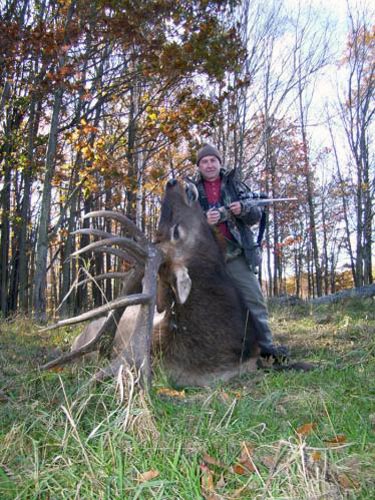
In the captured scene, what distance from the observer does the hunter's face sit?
5.63m

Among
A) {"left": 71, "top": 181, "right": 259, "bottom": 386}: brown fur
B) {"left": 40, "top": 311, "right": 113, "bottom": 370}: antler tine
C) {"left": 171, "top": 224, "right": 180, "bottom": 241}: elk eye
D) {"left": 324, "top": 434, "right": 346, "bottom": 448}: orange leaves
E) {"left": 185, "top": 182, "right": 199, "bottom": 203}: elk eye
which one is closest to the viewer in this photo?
{"left": 324, "top": 434, "right": 346, "bottom": 448}: orange leaves

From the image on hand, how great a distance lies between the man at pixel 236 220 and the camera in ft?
18.1

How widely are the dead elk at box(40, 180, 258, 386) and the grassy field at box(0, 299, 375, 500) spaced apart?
1.92 feet

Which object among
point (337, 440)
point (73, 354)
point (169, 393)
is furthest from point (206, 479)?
point (73, 354)

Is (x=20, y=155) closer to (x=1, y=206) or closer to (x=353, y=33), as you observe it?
(x=1, y=206)

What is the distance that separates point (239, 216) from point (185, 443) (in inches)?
135

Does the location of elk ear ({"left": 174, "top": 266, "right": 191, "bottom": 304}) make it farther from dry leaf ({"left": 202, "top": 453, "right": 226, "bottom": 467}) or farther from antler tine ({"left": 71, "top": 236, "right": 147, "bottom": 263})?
dry leaf ({"left": 202, "top": 453, "right": 226, "bottom": 467})

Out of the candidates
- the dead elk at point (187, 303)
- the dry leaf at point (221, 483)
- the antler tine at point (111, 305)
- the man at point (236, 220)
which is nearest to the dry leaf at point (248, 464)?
the dry leaf at point (221, 483)

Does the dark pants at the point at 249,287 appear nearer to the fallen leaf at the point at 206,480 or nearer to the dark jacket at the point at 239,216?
the dark jacket at the point at 239,216

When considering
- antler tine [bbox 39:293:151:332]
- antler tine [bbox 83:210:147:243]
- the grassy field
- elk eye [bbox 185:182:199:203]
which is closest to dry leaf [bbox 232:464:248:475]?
the grassy field

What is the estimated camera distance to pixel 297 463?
Result: 2049 millimetres

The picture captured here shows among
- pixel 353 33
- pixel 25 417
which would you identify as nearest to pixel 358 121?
pixel 353 33

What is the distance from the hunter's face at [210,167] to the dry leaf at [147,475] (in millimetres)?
Result: 3974

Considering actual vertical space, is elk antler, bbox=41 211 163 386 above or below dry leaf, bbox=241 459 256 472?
above
